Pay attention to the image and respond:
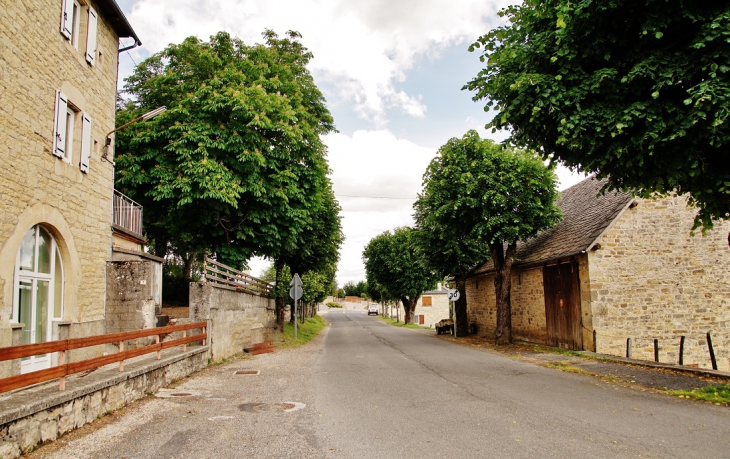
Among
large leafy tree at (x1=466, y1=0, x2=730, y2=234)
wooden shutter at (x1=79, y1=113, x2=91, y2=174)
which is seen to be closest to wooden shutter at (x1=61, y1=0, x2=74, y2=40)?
wooden shutter at (x1=79, y1=113, x2=91, y2=174)

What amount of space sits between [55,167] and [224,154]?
21.7ft

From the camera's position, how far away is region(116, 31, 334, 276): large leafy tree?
15.4 m

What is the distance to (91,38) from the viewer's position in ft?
36.8

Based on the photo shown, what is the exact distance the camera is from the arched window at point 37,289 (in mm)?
8922

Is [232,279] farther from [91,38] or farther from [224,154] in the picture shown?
[91,38]

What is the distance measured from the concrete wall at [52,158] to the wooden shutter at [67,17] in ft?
0.44

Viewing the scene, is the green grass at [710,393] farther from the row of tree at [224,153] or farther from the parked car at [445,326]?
the parked car at [445,326]

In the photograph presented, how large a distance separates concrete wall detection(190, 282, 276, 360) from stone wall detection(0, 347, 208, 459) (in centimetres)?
361

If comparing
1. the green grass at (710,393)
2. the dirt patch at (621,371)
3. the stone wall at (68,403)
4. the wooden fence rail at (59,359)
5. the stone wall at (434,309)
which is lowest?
the stone wall at (434,309)

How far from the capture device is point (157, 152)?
52.9ft

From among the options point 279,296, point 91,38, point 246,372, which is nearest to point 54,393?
point 246,372

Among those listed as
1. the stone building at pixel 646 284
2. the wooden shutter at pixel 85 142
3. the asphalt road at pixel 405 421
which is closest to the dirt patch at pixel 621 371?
the asphalt road at pixel 405 421

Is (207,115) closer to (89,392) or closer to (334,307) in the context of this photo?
(89,392)

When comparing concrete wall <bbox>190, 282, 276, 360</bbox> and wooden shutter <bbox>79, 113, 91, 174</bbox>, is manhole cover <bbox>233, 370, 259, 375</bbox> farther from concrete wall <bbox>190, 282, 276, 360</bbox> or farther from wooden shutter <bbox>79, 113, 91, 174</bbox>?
wooden shutter <bbox>79, 113, 91, 174</bbox>
